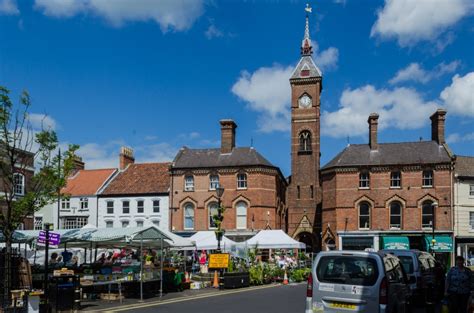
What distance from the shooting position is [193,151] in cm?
5125

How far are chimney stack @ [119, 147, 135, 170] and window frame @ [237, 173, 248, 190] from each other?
505 inches

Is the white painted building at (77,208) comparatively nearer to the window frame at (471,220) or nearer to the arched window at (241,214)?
the arched window at (241,214)

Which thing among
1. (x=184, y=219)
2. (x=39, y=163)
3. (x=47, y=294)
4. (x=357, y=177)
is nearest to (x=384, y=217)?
(x=357, y=177)

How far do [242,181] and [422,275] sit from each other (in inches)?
1248

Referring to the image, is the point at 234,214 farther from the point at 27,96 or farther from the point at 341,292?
the point at 341,292

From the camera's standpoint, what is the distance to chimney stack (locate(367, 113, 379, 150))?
46875 millimetres

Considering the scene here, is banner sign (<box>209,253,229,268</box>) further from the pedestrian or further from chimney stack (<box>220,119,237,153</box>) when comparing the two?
chimney stack (<box>220,119,237,153</box>)

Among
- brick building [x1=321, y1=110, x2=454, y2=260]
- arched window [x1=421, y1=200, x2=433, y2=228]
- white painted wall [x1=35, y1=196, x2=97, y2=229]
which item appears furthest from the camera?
white painted wall [x1=35, y1=196, x2=97, y2=229]

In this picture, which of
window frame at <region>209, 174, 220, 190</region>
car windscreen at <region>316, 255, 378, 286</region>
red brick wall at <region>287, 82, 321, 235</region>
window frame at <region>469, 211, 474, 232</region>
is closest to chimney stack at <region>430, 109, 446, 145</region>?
window frame at <region>469, 211, 474, 232</region>

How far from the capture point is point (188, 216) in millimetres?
49000

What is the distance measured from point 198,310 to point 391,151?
33.9 metres

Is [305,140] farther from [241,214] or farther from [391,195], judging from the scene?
[391,195]

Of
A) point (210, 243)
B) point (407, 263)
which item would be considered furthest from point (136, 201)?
point (407, 263)

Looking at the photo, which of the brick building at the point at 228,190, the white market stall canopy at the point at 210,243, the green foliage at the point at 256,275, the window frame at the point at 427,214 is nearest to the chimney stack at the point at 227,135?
the brick building at the point at 228,190
